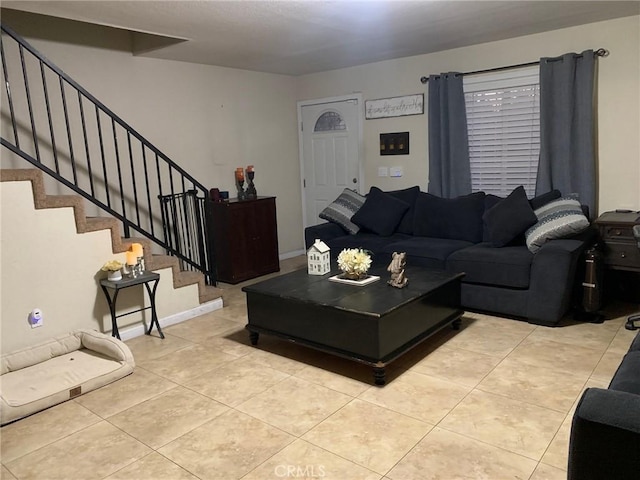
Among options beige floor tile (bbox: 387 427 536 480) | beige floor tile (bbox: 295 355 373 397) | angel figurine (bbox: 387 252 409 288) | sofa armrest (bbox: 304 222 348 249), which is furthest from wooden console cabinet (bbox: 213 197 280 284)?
beige floor tile (bbox: 387 427 536 480)

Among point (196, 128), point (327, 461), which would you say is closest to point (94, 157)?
point (196, 128)

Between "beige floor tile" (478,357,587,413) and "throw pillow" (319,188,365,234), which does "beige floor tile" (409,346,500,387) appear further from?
"throw pillow" (319,188,365,234)

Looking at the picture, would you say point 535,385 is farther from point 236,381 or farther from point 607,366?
point 236,381

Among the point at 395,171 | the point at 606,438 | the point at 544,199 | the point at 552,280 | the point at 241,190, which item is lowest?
the point at 552,280

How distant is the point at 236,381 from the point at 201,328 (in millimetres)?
1092

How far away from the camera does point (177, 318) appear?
4129 millimetres

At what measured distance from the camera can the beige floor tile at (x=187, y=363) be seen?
3146 mm

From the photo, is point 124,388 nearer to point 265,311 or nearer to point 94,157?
point 265,311

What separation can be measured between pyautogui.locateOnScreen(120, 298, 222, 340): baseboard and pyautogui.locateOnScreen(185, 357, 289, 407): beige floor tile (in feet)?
Answer: 3.39

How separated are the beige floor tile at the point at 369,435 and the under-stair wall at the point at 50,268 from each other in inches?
83.1

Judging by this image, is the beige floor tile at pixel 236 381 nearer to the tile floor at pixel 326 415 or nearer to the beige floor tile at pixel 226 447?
the tile floor at pixel 326 415

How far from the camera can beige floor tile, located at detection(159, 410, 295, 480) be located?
85.0 inches

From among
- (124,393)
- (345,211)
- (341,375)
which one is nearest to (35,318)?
(124,393)

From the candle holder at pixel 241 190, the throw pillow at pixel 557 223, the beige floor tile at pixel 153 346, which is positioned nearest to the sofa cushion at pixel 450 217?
the throw pillow at pixel 557 223
